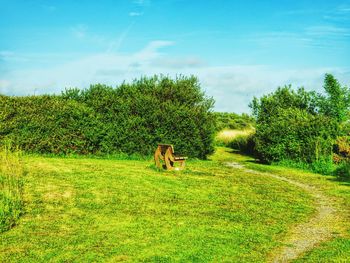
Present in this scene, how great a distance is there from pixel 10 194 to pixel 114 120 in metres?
14.6

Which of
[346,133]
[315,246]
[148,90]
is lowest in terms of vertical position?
[315,246]

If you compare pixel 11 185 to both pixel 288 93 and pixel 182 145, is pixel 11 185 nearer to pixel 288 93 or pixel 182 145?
pixel 182 145

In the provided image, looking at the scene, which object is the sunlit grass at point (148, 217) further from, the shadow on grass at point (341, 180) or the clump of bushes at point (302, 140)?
the clump of bushes at point (302, 140)

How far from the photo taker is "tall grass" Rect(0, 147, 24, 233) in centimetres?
1015

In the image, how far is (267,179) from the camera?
18.6 metres

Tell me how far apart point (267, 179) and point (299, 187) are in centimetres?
208

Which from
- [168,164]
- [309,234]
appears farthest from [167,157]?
[309,234]

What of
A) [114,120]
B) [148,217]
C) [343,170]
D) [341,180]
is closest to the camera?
[148,217]

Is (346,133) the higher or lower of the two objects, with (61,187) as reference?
higher

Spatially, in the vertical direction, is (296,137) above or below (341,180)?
above

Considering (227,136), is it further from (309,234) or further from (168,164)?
(309,234)

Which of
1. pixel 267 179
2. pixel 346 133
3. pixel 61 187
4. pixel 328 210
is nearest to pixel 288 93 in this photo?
pixel 346 133

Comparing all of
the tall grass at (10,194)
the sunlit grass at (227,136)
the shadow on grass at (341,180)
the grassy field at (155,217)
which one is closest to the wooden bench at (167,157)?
the grassy field at (155,217)

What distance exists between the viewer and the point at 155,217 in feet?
35.6
